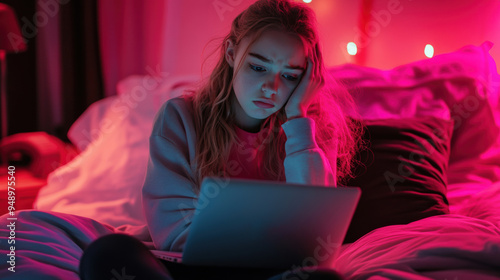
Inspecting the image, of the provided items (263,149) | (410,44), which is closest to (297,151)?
(263,149)

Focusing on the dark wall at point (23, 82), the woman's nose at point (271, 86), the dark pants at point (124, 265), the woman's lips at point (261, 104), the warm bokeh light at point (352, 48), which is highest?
the warm bokeh light at point (352, 48)

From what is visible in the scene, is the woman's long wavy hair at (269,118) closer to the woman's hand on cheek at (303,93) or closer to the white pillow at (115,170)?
the woman's hand on cheek at (303,93)

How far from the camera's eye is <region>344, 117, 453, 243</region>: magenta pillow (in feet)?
4.19

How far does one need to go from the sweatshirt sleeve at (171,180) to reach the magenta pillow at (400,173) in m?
0.48

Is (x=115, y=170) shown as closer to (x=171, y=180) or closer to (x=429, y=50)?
(x=171, y=180)

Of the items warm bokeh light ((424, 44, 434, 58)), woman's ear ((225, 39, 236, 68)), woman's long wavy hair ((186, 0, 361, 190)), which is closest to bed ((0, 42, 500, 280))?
→ woman's long wavy hair ((186, 0, 361, 190))

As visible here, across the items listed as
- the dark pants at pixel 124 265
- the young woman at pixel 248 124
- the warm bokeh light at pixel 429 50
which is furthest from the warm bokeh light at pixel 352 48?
the dark pants at pixel 124 265

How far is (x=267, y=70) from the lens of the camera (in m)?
1.10

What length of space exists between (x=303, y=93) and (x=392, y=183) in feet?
1.34

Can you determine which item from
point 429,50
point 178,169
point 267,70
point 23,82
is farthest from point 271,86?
point 23,82

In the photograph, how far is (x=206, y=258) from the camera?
31.4 inches

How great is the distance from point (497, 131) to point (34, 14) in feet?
7.98

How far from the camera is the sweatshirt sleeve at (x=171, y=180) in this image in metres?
1.02

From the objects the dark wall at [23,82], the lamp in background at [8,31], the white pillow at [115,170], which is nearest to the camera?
the white pillow at [115,170]
